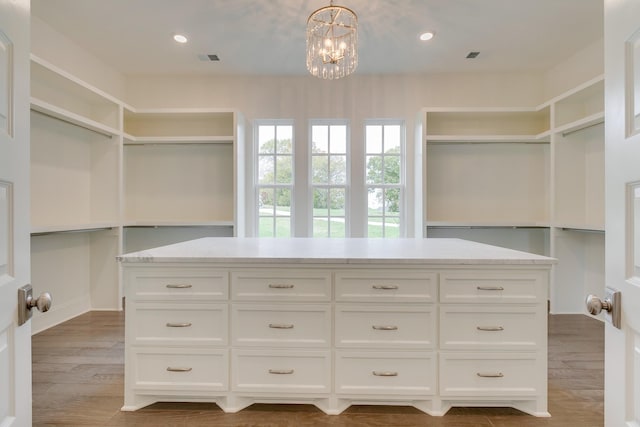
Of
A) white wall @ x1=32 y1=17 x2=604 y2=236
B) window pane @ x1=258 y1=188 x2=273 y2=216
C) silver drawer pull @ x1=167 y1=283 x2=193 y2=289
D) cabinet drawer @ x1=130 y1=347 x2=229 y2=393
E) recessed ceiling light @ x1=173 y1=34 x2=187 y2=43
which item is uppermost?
recessed ceiling light @ x1=173 y1=34 x2=187 y2=43

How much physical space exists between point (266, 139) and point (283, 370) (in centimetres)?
333

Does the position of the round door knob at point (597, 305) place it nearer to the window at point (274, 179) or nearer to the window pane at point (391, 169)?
the window pane at point (391, 169)

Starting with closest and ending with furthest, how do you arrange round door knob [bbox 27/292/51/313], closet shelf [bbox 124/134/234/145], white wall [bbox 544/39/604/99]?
round door knob [bbox 27/292/51/313] < white wall [bbox 544/39/604/99] < closet shelf [bbox 124/134/234/145]

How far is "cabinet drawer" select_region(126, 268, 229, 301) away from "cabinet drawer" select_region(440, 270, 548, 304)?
1196 millimetres

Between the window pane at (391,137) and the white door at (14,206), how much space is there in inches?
155

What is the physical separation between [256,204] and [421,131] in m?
2.34

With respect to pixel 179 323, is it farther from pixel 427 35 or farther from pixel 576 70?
pixel 576 70

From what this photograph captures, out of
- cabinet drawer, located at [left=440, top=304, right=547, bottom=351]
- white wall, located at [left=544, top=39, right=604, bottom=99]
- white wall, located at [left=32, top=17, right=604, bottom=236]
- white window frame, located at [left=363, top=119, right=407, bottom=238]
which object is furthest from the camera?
white window frame, located at [left=363, top=119, right=407, bottom=238]

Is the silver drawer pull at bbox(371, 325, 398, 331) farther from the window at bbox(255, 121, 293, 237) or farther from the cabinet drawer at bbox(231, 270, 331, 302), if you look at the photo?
the window at bbox(255, 121, 293, 237)

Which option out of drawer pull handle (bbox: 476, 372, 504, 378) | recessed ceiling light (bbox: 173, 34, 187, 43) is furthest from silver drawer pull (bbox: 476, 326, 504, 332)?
recessed ceiling light (bbox: 173, 34, 187, 43)

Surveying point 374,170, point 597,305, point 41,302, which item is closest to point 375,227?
point 374,170

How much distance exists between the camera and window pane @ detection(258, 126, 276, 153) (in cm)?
445

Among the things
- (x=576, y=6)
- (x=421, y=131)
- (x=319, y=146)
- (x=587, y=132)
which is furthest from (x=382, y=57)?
(x=587, y=132)

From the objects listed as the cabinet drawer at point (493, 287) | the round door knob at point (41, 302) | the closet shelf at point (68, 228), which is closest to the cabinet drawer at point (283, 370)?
the cabinet drawer at point (493, 287)
